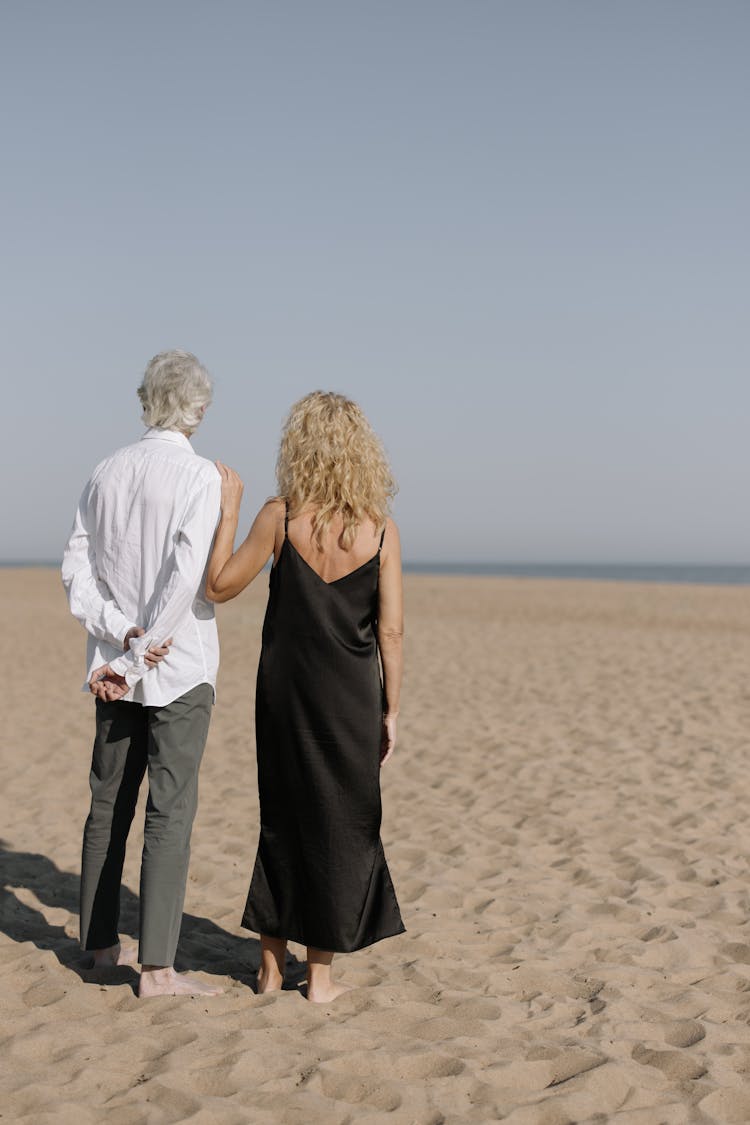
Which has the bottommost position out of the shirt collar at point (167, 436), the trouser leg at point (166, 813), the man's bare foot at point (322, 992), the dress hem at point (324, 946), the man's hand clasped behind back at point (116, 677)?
the man's bare foot at point (322, 992)

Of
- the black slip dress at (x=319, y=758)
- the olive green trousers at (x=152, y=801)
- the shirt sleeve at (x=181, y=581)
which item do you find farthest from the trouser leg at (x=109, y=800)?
the black slip dress at (x=319, y=758)

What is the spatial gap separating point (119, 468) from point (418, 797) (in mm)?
3981

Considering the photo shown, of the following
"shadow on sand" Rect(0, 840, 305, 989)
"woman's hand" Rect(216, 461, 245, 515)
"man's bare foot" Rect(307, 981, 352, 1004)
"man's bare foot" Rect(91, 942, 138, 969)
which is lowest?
"shadow on sand" Rect(0, 840, 305, 989)

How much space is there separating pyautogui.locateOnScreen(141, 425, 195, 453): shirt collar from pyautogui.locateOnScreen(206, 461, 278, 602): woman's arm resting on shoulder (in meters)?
0.16

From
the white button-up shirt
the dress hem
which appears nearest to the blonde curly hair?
the white button-up shirt

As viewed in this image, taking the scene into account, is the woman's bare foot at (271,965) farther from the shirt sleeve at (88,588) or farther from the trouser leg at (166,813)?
the shirt sleeve at (88,588)

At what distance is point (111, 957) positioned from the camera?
148 inches

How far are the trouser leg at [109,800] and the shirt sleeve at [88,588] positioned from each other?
28 cm

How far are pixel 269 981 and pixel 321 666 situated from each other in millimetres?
1146

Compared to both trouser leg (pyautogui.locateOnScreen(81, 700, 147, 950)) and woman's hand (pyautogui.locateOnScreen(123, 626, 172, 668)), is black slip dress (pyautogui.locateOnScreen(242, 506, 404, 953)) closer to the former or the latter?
woman's hand (pyautogui.locateOnScreen(123, 626, 172, 668))

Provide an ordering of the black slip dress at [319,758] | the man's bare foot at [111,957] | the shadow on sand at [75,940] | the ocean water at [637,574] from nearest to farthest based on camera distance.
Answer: the black slip dress at [319,758], the man's bare foot at [111,957], the shadow on sand at [75,940], the ocean water at [637,574]

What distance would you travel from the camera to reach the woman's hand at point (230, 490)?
11.1 feet

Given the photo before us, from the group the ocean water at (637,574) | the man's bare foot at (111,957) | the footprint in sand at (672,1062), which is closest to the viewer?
the footprint in sand at (672,1062)

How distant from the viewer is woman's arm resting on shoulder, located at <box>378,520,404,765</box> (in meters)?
3.42
